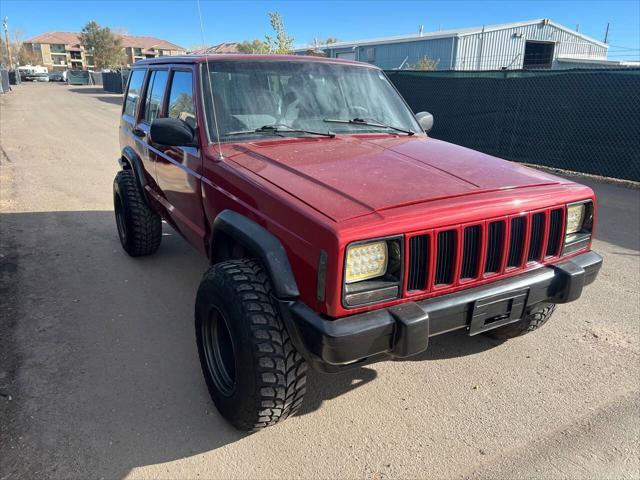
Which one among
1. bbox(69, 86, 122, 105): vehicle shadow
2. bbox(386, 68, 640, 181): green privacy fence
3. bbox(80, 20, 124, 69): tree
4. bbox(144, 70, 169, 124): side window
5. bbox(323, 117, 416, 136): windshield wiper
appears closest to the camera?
bbox(323, 117, 416, 136): windshield wiper

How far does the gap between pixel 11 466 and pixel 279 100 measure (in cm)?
262

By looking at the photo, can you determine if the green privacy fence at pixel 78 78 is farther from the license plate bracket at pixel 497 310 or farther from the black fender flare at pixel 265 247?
the license plate bracket at pixel 497 310

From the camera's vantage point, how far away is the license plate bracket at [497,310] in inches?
94.0

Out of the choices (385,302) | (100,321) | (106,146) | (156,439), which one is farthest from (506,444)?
(106,146)

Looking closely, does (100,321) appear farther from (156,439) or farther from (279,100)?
(279,100)

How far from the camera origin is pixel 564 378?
3119 millimetres

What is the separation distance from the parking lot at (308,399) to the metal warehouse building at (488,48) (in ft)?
78.6

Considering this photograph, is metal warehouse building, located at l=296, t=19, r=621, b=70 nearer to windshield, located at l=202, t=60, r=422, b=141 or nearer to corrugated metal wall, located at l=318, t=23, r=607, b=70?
corrugated metal wall, located at l=318, t=23, r=607, b=70

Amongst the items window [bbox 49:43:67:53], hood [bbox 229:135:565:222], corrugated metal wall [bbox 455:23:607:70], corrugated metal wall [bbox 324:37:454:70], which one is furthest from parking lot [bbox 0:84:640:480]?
window [bbox 49:43:67:53]

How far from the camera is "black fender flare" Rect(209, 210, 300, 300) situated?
2262 millimetres

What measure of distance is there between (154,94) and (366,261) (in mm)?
3035

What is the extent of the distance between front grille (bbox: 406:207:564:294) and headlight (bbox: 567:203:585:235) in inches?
6.8

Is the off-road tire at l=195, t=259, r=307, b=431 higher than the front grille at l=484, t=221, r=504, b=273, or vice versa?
the front grille at l=484, t=221, r=504, b=273

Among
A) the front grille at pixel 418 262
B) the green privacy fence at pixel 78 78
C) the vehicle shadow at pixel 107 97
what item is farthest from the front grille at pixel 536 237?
the green privacy fence at pixel 78 78
